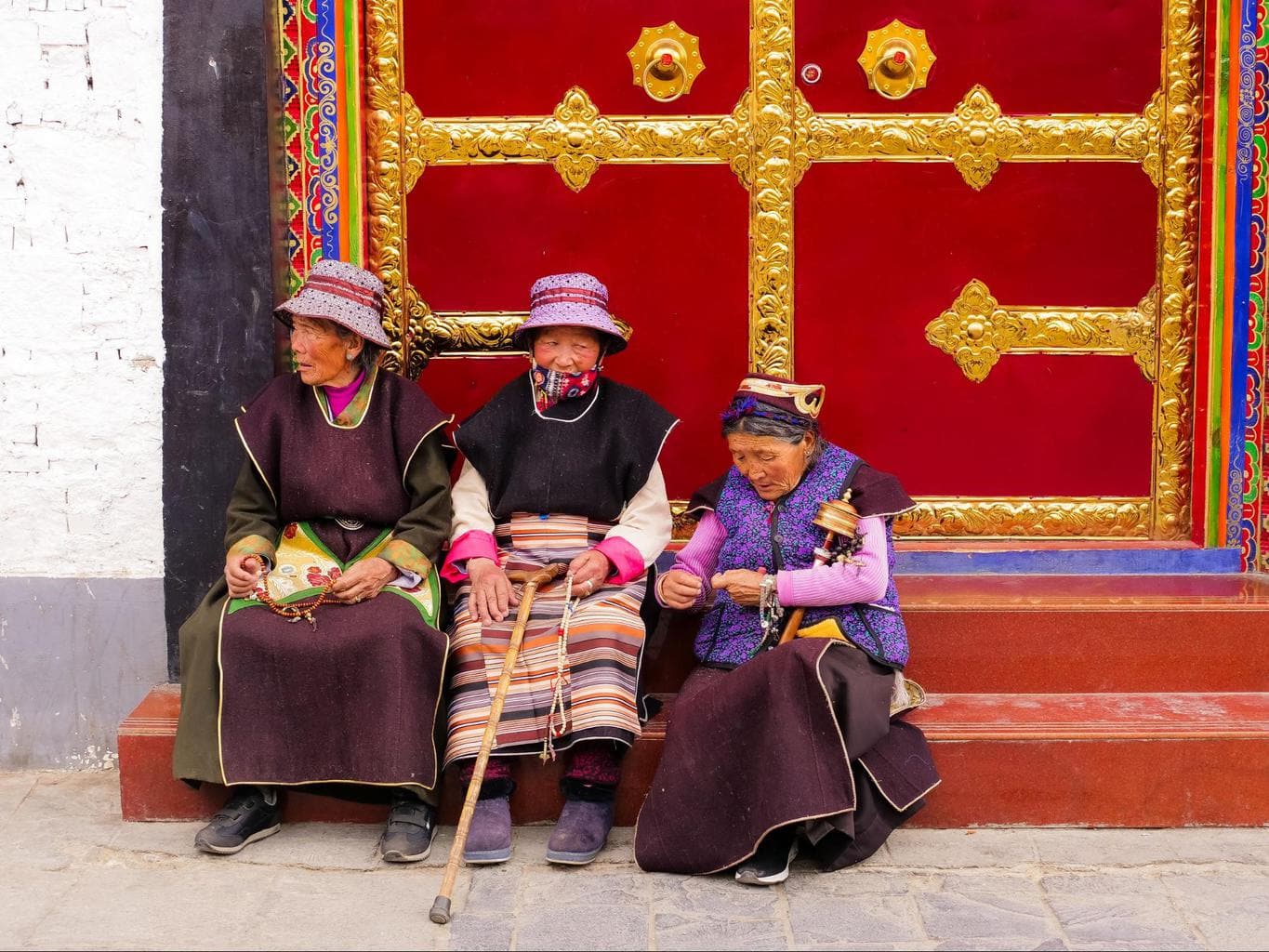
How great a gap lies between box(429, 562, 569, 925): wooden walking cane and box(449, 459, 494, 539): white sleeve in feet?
0.61

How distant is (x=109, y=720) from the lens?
4.61m

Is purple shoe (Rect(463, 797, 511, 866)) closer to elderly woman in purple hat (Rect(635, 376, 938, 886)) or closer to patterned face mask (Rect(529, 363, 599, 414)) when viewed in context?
elderly woman in purple hat (Rect(635, 376, 938, 886))

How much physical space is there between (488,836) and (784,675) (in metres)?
0.87

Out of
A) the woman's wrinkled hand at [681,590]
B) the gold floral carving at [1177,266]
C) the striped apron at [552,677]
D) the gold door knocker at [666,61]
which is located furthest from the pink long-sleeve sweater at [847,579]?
the gold door knocker at [666,61]

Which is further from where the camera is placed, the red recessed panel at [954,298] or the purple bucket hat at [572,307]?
the red recessed panel at [954,298]

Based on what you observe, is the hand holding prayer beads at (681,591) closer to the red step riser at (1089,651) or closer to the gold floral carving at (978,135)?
the red step riser at (1089,651)

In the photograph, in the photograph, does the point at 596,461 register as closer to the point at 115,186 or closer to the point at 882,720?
the point at 882,720

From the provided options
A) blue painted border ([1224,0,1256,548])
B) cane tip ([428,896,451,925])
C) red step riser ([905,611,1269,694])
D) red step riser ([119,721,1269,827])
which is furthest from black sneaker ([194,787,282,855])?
blue painted border ([1224,0,1256,548])

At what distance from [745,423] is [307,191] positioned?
1617 millimetres

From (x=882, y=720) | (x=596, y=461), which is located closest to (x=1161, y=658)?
(x=882, y=720)

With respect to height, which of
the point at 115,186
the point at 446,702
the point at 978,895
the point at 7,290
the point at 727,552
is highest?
the point at 115,186

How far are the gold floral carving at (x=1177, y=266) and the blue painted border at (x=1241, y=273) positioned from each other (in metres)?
0.12

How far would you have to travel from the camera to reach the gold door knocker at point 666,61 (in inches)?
183

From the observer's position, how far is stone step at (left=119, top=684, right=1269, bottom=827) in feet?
13.2
